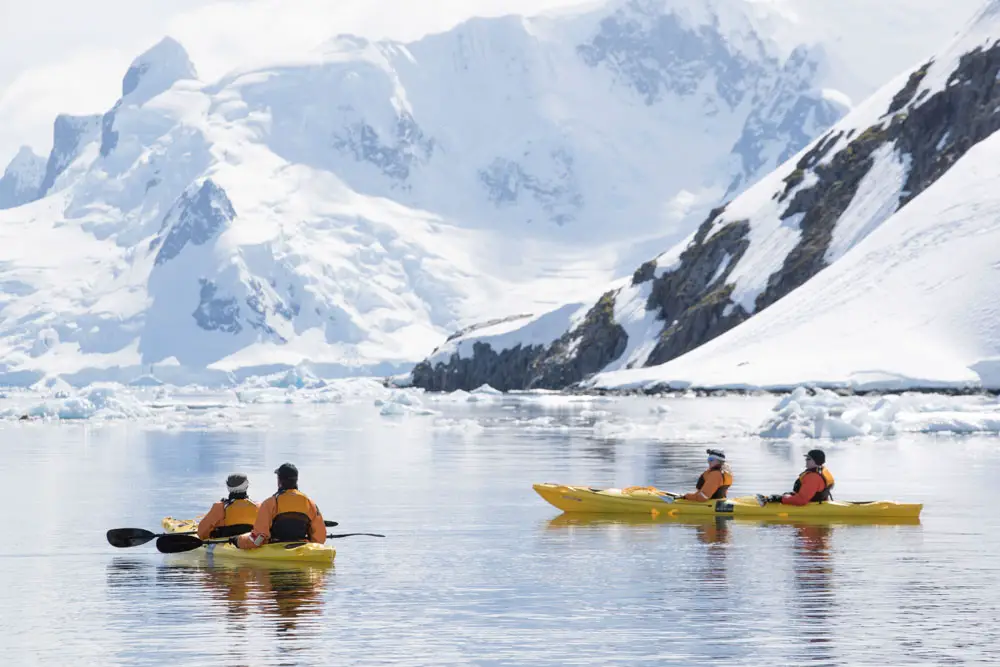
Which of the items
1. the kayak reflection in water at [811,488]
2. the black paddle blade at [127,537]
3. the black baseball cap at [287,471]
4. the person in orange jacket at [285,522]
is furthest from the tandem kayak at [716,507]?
the black baseball cap at [287,471]

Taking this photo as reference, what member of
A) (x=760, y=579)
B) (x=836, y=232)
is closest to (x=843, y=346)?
(x=836, y=232)

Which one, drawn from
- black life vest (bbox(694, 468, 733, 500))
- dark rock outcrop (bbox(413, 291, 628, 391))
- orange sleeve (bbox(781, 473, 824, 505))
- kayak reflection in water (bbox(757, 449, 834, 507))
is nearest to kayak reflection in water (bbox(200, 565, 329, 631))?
black life vest (bbox(694, 468, 733, 500))

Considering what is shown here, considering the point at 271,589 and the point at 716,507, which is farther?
the point at 716,507

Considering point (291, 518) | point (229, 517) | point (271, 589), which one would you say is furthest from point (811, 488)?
point (271, 589)

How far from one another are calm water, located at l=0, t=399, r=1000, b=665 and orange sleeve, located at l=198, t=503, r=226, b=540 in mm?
826

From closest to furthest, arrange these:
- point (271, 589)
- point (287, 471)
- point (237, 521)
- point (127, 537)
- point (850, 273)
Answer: point (271, 589)
point (287, 471)
point (237, 521)
point (127, 537)
point (850, 273)

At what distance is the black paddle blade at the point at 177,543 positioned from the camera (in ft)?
95.5

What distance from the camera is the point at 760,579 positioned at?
2731 cm

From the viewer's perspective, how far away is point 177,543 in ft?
95.5

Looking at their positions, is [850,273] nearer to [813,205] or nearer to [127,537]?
[813,205]

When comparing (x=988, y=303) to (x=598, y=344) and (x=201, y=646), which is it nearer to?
(x=598, y=344)

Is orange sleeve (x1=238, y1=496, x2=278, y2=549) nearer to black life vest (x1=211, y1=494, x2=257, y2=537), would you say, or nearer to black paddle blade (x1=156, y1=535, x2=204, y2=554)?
black life vest (x1=211, y1=494, x2=257, y2=537)

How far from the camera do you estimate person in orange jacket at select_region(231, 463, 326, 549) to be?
2764cm

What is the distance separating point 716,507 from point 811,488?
2.18 m
